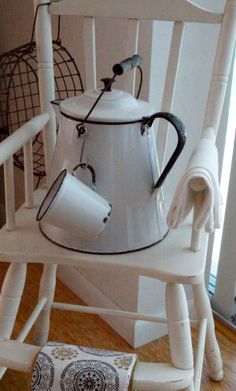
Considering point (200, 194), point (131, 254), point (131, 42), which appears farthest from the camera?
point (131, 42)

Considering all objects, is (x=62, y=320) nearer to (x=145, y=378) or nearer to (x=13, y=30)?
(x=145, y=378)

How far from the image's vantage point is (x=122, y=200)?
0.72 m

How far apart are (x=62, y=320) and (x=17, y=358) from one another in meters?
0.58

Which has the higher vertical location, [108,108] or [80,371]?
[108,108]

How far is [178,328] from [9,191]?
13.3 inches

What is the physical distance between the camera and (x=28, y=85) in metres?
1.42

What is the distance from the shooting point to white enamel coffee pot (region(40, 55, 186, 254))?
0.70 metres

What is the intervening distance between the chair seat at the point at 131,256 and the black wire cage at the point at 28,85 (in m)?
0.43

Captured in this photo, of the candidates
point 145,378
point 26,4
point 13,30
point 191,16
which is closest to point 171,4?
point 191,16

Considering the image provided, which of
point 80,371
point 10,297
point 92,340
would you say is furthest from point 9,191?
point 92,340

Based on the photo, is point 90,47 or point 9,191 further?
point 90,47

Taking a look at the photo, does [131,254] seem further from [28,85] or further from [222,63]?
[28,85]

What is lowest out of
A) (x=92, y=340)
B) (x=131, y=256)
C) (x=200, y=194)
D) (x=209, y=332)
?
(x=92, y=340)

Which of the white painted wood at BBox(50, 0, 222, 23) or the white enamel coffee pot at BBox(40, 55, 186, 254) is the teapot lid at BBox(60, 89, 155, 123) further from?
the white painted wood at BBox(50, 0, 222, 23)
